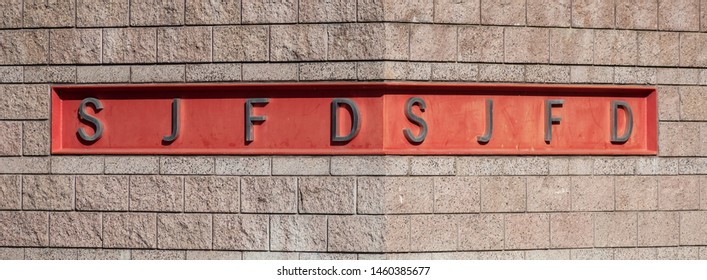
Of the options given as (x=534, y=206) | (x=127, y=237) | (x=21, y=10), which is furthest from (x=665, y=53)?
(x=21, y=10)

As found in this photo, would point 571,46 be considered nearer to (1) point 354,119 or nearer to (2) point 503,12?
(2) point 503,12

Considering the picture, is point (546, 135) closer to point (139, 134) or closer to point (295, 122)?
point (295, 122)

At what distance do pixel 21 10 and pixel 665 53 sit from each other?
5902 millimetres

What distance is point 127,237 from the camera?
10836 mm

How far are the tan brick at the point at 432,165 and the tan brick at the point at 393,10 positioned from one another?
1.21m

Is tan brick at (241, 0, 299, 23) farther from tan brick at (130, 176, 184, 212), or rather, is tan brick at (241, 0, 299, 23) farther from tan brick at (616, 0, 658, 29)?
tan brick at (616, 0, 658, 29)

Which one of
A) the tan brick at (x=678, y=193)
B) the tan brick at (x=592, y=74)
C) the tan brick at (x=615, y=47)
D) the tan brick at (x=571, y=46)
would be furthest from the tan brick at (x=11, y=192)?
the tan brick at (x=678, y=193)

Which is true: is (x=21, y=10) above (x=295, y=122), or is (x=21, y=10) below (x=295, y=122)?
above

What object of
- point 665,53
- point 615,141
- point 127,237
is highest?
point 665,53

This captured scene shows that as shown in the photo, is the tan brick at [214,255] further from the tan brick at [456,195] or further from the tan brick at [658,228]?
the tan brick at [658,228]

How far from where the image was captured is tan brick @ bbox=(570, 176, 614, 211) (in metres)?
10.9

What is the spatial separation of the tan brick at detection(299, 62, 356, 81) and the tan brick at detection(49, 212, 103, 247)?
2285 millimetres

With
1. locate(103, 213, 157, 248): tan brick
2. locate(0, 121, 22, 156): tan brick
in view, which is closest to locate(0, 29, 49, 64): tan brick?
locate(0, 121, 22, 156): tan brick

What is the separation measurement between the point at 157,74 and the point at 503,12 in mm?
3118
